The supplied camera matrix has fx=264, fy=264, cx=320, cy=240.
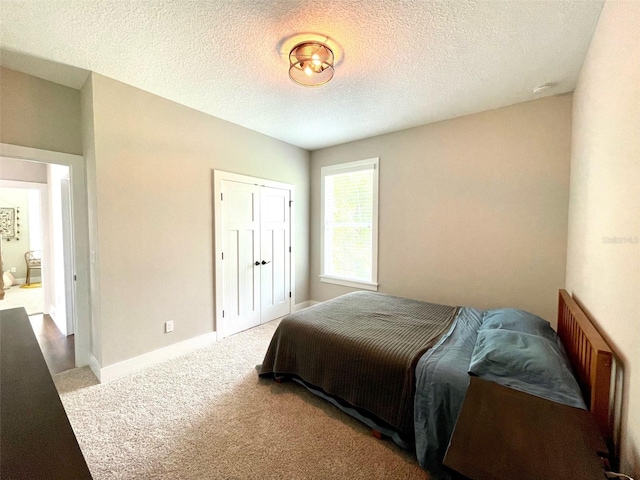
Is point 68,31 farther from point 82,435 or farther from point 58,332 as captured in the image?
point 58,332

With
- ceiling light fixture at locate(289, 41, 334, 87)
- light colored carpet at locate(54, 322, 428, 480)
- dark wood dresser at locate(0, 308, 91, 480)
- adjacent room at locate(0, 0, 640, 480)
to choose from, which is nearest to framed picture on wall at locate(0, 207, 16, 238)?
adjacent room at locate(0, 0, 640, 480)

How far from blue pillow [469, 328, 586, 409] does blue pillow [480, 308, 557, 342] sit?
0.23m

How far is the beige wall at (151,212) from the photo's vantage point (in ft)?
7.79

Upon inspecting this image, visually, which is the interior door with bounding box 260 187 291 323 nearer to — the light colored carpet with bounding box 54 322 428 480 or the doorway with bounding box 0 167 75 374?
the light colored carpet with bounding box 54 322 428 480

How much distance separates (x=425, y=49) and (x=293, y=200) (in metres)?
2.71

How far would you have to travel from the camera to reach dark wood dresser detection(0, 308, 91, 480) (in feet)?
1.88

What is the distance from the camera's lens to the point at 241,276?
352 cm

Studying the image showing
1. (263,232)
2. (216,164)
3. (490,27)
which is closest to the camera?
(490,27)

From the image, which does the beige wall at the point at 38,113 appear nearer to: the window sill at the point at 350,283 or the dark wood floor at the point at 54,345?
the dark wood floor at the point at 54,345

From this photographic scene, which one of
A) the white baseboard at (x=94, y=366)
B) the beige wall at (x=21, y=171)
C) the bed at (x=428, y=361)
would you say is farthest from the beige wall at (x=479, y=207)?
the beige wall at (x=21, y=171)

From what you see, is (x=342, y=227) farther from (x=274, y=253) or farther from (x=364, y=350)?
(x=364, y=350)

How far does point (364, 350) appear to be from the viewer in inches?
73.5

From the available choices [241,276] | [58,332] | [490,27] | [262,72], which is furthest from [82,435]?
[490,27]

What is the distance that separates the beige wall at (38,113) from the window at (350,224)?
3.01m
